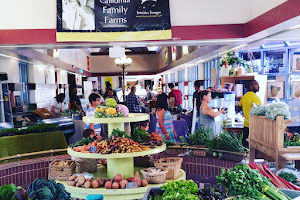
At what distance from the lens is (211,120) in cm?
667

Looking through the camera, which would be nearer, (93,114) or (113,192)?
(113,192)

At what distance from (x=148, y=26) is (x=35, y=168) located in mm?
3137

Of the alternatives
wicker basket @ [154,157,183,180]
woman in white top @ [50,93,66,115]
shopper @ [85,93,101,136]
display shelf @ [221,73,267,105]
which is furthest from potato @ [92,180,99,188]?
woman in white top @ [50,93,66,115]

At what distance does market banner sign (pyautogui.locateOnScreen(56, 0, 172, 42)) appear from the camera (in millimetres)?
6145

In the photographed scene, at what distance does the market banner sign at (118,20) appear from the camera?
6.14m

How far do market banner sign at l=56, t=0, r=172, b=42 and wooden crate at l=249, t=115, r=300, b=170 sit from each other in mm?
2599

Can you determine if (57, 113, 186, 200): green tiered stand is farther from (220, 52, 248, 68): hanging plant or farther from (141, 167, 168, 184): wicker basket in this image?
(220, 52, 248, 68): hanging plant

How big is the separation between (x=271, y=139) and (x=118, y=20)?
3.58 metres

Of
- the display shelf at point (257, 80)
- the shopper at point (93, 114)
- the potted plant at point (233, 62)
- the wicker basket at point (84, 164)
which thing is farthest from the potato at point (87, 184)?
the display shelf at point (257, 80)

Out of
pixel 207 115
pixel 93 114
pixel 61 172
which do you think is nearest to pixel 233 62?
pixel 207 115

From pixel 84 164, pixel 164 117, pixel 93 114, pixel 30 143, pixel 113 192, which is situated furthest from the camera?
pixel 164 117

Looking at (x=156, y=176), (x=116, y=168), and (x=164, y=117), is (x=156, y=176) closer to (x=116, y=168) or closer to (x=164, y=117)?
(x=116, y=168)

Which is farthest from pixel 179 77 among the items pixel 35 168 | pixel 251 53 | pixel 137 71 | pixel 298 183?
pixel 298 183

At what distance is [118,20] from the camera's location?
6.16 m
